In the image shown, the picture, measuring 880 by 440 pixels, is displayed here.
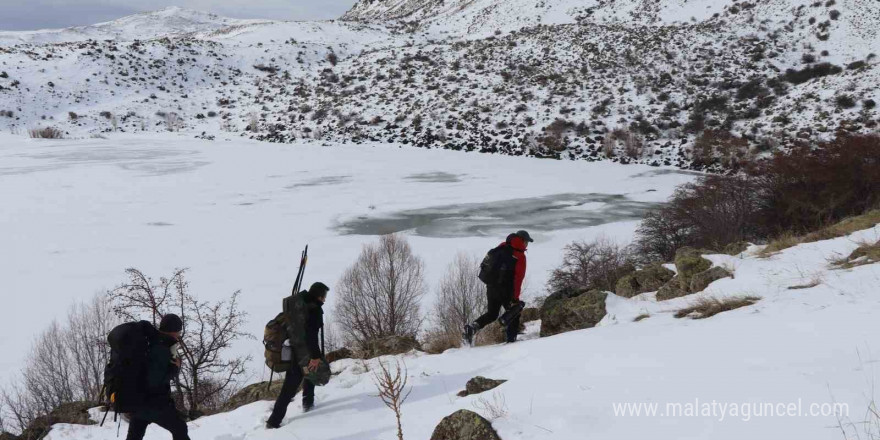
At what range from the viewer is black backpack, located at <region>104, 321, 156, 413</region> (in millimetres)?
4246

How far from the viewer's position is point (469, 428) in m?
4.09

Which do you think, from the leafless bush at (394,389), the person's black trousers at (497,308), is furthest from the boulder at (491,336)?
the leafless bush at (394,389)

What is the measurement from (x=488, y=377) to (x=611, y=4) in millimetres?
64650

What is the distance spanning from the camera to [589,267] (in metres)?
16.8

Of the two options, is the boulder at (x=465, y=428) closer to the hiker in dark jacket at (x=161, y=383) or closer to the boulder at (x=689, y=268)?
the hiker in dark jacket at (x=161, y=383)

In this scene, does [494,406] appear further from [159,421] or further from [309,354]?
[159,421]

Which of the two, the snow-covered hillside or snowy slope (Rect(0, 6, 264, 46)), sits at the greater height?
snowy slope (Rect(0, 6, 264, 46))

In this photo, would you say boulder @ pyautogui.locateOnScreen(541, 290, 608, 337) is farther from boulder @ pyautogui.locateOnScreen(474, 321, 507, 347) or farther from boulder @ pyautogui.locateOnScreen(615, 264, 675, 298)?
boulder @ pyautogui.locateOnScreen(615, 264, 675, 298)

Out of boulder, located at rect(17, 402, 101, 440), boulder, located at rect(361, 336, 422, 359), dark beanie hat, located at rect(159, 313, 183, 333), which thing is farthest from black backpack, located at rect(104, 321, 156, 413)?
boulder, located at rect(361, 336, 422, 359)

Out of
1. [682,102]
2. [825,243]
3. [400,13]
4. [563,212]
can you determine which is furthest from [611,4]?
[825,243]

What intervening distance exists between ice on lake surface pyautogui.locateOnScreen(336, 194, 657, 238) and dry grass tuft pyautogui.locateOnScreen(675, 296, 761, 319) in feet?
48.5

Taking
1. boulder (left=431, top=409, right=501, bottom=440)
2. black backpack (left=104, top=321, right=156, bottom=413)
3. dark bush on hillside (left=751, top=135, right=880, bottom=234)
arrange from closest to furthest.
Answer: boulder (left=431, top=409, right=501, bottom=440)
black backpack (left=104, top=321, right=156, bottom=413)
dark bush on hillside (left=751, top=135, right=880, bottom=234)

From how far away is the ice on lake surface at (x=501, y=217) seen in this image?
21781 mm

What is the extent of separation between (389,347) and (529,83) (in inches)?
1745
